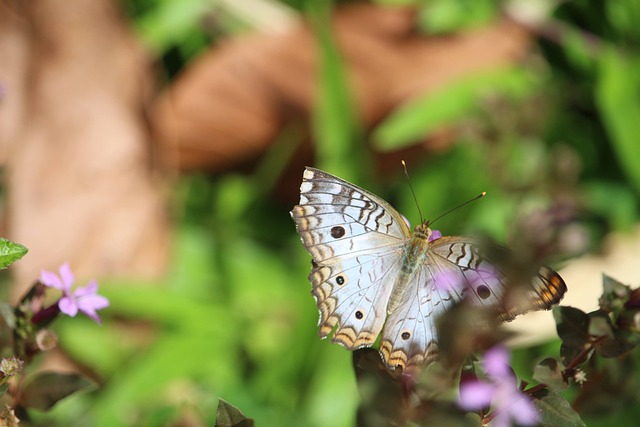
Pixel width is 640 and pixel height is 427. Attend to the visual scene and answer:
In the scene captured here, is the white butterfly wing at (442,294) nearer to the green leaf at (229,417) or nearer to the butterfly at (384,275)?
the butterfly at (384,275)

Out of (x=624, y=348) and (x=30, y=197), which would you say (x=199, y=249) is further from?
(x=624, y=348)

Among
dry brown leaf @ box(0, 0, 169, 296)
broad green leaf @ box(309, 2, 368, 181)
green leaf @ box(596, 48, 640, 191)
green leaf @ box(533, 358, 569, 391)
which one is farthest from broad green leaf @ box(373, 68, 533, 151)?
green leaf @ box(533, 358, 569, 391)

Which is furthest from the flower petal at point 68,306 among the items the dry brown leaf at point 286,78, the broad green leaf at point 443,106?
the dry brown leaf at point 286,78

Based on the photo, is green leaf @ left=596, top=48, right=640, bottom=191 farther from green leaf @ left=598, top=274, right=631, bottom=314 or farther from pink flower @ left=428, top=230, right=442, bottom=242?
green leaf @ left=598, top=274, right=631, bottom=314

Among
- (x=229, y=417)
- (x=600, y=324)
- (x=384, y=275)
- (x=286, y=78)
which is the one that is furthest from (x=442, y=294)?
(x=286, y=78)

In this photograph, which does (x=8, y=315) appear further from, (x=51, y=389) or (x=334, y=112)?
(x=334, y=112)
